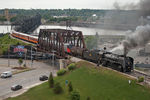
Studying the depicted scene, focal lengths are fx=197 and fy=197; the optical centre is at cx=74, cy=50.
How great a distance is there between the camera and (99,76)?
109 feet

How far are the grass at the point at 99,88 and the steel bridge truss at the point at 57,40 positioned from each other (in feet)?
67.5

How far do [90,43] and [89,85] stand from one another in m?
69.7

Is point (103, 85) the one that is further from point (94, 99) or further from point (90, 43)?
point (90, 43)

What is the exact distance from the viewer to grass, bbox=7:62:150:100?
27141 millimetres

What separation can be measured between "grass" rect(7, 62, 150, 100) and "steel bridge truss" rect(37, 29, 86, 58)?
67.5 feet

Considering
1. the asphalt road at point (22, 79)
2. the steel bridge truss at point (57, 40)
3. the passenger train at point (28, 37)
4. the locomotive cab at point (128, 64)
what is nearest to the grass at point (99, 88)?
the locomotive cab at point (128, 64)

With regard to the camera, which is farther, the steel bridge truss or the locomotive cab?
the steel bridge truss

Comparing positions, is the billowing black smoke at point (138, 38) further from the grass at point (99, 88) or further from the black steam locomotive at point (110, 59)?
the grass at point (99, 88)

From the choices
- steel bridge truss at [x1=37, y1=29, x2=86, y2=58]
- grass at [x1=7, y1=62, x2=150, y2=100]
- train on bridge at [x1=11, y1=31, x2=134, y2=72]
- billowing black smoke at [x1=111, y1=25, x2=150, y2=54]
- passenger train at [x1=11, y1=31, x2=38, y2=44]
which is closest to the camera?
grass at [x1=7, y1=62, x2=150, y2=100]

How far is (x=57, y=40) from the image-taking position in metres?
58.5

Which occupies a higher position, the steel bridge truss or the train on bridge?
the steel bridge truss

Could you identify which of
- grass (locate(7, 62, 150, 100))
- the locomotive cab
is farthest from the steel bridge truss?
the locomotive cab

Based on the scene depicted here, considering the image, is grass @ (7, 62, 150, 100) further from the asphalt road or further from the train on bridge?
the asphalt road

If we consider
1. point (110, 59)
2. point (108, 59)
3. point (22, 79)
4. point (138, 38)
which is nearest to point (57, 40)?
point (22, 79)
